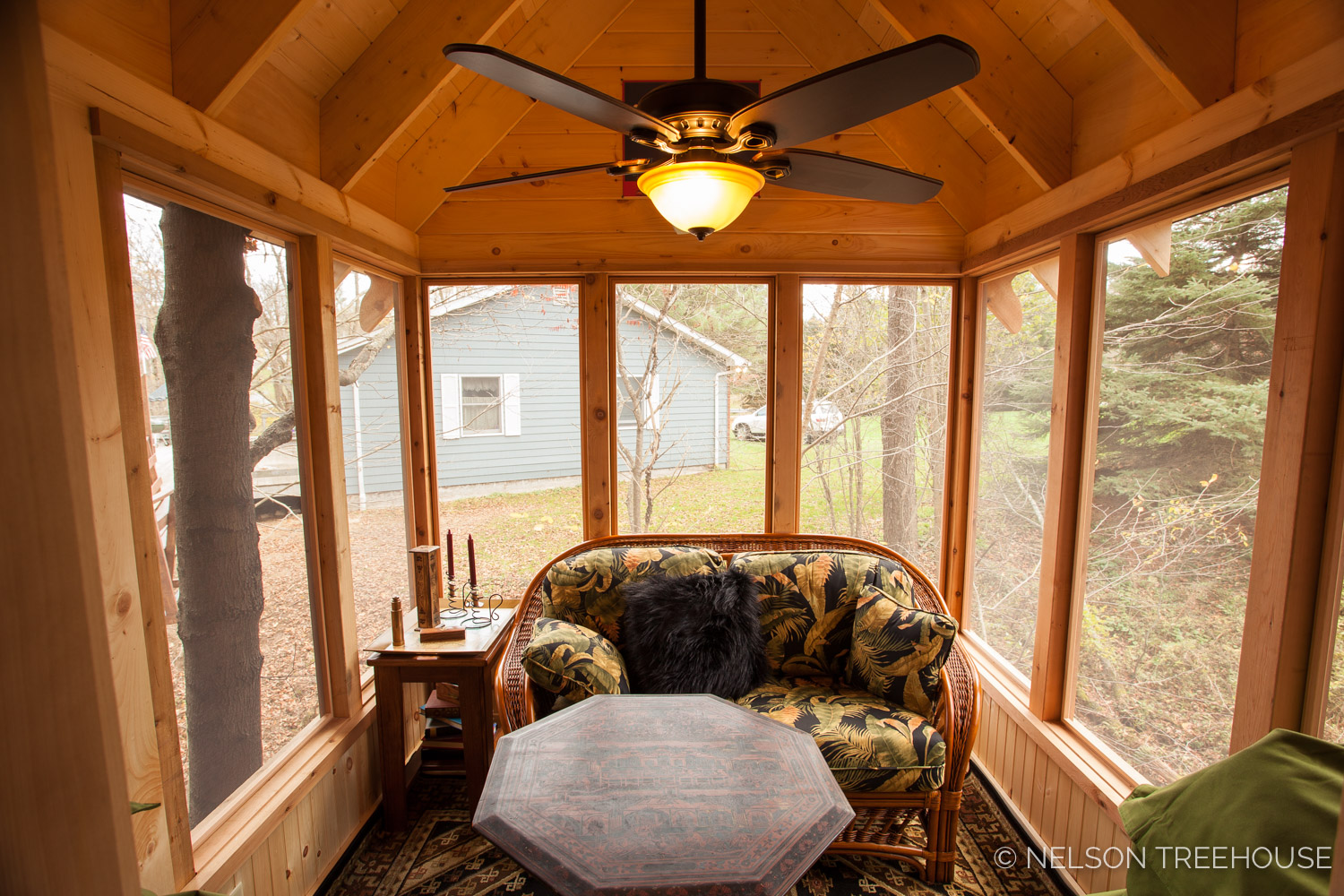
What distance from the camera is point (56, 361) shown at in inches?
10.5

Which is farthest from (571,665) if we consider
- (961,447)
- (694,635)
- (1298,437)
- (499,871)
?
(961,447)

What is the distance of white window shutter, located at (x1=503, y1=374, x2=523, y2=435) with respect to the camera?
3047mm

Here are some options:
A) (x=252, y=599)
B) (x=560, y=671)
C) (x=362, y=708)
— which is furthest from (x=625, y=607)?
(x=252, y=599)

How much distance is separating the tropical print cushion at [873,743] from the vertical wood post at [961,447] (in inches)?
44.6

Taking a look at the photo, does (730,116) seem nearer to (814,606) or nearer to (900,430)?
(814,606)

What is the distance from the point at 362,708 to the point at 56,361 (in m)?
2.55

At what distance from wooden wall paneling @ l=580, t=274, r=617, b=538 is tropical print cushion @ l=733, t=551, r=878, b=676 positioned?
2.79 feet

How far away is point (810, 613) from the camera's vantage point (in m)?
2.60

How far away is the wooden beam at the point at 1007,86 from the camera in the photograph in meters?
2.16

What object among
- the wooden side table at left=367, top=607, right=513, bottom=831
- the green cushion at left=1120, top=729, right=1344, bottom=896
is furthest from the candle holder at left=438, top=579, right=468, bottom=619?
the green cushion at left=1120, top=729, right=1344, bottom=896

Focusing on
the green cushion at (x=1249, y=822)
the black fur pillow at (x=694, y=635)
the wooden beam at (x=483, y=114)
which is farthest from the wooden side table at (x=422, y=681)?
the green cushion at (x=1249, y=822)

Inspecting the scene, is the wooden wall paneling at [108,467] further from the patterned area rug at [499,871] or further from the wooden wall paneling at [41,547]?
the wooden wall paneling at [41,547]

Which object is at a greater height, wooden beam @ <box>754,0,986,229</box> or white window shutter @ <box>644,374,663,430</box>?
wooden beam @ <box>754,0,986,229</box>

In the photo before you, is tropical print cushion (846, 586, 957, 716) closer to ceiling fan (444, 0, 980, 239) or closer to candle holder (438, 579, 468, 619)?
ceiling fan (444, 0, 980, 239)
